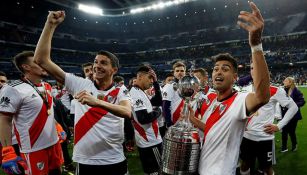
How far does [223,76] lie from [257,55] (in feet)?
1.62

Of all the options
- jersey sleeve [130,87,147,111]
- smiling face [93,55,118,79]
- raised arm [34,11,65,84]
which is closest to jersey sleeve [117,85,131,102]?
smiling face [93,55,118,79]

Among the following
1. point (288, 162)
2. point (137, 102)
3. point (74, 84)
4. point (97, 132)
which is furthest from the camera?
point (288, 162)

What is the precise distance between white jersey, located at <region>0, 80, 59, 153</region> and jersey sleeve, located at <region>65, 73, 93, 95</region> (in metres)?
0.73

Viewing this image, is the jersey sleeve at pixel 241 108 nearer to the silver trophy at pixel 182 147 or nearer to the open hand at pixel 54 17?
the silver trophy at pixel 182 147

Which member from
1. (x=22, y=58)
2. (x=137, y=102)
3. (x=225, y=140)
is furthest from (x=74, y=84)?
(x=225, y=140)

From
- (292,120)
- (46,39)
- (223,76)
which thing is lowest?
(292,120)

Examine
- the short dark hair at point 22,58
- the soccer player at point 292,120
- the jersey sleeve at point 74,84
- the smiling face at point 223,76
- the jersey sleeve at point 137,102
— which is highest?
the short dark hair at point 22,58

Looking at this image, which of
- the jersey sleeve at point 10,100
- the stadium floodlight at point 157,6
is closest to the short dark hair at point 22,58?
the jersey sleeve at point 10,100

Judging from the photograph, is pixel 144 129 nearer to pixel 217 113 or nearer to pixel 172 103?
pixel 172 103

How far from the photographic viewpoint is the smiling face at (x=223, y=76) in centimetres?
235

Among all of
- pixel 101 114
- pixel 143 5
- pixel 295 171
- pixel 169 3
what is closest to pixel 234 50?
pixel 169 3

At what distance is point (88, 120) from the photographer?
2900 millimetres

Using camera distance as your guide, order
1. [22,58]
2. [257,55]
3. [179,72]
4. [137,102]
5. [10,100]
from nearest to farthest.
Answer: [257,55], [10,100], [22,58], [137,102], [179,72]

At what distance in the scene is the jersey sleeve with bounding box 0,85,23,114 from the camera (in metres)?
3.04
